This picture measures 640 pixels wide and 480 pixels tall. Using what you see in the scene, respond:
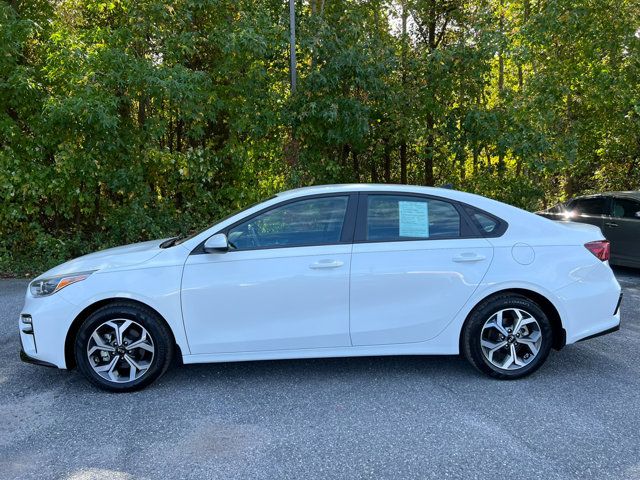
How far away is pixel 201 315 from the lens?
389cm

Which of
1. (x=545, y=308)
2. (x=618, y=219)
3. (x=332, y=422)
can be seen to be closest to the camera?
(x=332, y=422)

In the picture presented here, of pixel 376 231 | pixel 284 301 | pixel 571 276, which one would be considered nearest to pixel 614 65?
pixel 571 276

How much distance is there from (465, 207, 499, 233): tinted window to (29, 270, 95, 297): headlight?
297cm

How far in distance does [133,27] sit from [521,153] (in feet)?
22.2

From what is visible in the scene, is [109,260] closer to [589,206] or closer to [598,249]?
[598,249]

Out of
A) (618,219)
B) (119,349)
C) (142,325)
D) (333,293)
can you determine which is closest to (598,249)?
(333,293)

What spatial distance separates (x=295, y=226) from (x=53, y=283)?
1.88m

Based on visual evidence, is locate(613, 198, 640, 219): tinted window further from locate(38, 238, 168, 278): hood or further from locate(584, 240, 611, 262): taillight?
locate(38, 238, 168, 278): hood

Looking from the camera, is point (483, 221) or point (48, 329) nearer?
point (48, 329)

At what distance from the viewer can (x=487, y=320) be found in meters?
4.02

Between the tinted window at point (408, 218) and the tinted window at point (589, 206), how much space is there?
567cm

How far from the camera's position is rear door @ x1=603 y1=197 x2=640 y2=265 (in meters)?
7.95

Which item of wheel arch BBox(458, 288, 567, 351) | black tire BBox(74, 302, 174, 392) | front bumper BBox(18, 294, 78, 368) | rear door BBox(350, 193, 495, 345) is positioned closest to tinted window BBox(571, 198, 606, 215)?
wheel arch BBox(458, 288, 567, 351)

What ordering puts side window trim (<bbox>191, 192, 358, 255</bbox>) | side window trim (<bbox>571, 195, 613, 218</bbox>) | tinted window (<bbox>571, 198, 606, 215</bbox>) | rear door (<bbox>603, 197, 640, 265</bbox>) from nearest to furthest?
1. side window trim (<bbox>191, 192, 358, 255</bbox>)
2. rear door (<bbox>603, 197, 640, 265</bbox>)
3. side window trim (<bbox>571, 195, 613, 218</bbox>)
4. tinted window (<bbox>571, 198, 606, 215</bbox>)
